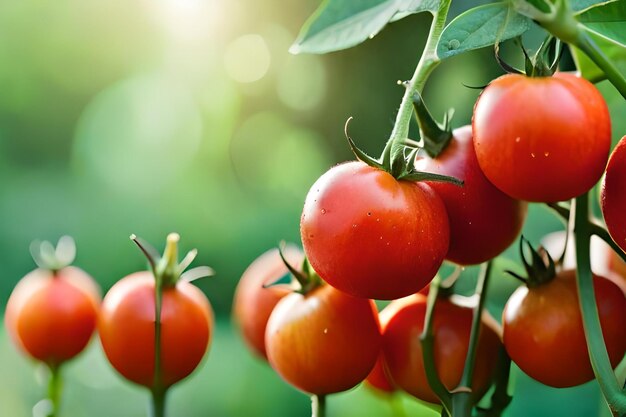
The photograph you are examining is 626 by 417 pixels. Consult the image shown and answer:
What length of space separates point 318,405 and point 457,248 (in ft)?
0.31

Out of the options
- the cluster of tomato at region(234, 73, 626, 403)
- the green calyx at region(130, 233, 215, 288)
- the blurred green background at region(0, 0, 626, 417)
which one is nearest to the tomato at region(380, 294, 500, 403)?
the cluster of tomato at region(234, 73, 626, 403)

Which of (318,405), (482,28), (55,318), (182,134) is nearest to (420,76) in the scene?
(482,28)

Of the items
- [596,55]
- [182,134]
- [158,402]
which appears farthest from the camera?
[182,134]

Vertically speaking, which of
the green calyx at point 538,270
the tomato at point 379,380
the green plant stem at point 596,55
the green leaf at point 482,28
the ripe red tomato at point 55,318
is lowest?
the tomato at point 379,380

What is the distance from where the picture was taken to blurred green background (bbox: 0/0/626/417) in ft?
3.18

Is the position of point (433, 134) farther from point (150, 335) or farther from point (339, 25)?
point (150, 335)

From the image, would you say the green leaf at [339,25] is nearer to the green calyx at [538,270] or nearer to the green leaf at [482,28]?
the green leaf at [482,28]

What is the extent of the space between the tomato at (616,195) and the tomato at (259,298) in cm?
17

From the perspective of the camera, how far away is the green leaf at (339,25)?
0.78ft

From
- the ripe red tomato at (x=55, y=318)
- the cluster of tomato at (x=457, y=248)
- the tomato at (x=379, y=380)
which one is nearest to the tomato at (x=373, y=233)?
the cluster of tomato at (x=457, y=248)

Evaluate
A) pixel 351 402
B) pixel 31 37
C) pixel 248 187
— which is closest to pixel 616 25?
pixel 351 402

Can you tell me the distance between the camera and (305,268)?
0.34 m

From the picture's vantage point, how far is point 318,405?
33 centimetres

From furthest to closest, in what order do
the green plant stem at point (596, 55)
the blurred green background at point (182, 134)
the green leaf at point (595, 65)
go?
the blurred green background at point (182, 134), the green leaf at point (595, 65), the green plant stem at point (596, 55)
